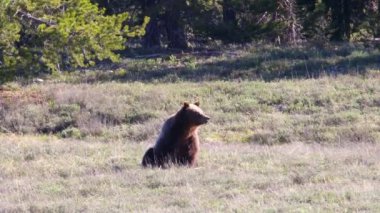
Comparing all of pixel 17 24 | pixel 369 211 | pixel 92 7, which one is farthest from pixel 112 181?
pixel 92 7

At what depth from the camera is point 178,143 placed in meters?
14.1

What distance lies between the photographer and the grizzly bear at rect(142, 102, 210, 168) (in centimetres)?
1394

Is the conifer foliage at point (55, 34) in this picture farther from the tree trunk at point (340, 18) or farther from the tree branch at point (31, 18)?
the tree trunk at point (340, 18)

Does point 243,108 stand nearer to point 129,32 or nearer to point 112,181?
point 129,32

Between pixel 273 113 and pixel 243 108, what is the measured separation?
3.03 feet

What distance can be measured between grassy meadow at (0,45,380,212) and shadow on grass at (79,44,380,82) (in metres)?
0.06

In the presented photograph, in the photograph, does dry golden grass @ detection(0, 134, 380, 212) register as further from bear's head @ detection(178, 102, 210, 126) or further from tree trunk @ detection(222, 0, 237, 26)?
tree trunk @ detection(222, 0, 237, 26)

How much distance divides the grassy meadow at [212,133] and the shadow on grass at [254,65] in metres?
0.06

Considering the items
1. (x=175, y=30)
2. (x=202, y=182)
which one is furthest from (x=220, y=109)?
(x=175, y=30)

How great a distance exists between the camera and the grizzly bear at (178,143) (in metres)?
13.9

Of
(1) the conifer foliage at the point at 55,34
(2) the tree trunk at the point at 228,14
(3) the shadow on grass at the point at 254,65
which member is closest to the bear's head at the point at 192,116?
(1) the conifer foliage at the point at 55,34

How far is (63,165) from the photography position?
14.3 metres

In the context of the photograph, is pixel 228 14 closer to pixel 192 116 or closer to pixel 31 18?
pixel 31 18

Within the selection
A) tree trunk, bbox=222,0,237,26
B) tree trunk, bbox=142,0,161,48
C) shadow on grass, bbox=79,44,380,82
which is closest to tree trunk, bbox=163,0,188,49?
tree trunk, bbox=142,0,161,48
